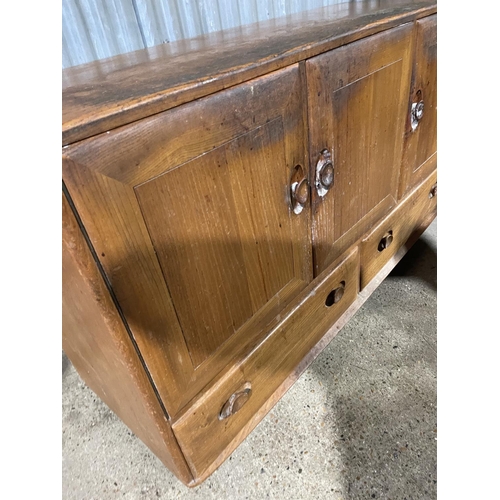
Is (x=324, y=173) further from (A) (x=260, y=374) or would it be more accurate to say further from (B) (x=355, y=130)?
(A) (x=260, y=374)

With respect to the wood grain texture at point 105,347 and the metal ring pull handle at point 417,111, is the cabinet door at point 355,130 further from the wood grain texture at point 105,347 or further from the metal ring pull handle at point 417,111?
the wood grain texture at point 105,347

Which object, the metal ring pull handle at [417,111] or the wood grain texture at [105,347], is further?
the metal ring pull handle at [417,111]

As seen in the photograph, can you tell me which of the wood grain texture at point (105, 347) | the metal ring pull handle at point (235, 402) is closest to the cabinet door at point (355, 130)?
the metal ring pull handle at point (235, 402)

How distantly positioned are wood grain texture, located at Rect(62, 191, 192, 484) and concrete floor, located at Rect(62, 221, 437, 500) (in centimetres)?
26

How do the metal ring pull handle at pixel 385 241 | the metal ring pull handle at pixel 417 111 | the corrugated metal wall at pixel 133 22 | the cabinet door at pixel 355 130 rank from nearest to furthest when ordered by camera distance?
1. the cabinet door at pixel 355 130
2. the corrugated metal wall at pixel 133 22
3. the metal ring pull handle at pixel 417 111
4. the metal ring pull handle at pixel 385 241

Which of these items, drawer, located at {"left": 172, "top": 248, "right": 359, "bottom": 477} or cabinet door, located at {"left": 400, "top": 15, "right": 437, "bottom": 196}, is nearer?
drawer, located at {"left": 172, "top": 248, "right": 359, "bottom": 477}

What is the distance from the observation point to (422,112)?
943 millimetres

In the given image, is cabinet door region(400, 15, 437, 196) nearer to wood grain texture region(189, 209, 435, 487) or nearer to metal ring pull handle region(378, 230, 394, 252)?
metal ring pull handle region(378, 230, 394, 252)

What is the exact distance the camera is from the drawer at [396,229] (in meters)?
0.98

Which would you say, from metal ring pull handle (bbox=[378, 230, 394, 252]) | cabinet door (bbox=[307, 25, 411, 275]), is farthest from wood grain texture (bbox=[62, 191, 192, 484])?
metal ring pull handle (bbox=[378, 230, 394, 252])

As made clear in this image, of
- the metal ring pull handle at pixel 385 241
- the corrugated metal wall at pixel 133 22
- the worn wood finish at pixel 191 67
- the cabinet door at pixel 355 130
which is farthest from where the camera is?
the metal ring pull handle at pixel 385 241

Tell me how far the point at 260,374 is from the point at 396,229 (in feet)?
1.99

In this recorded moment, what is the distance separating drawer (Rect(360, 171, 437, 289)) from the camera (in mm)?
983

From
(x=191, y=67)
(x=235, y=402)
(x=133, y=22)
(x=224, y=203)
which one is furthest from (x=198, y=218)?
(x=133, y=22)
